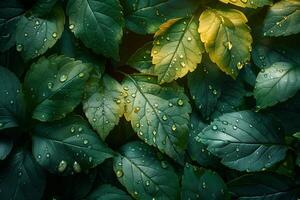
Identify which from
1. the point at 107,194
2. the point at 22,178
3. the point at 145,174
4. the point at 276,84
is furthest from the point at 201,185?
the point at 22,178

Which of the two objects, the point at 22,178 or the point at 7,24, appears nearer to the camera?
the point at 22,178

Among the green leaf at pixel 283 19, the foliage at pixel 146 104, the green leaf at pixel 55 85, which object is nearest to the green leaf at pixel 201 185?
the foliage at pixel 146 104

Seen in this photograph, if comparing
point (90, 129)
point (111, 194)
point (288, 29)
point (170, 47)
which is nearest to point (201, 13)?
point (170, 47)

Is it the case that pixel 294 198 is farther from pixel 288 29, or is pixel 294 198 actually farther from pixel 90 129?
pixel 90 129

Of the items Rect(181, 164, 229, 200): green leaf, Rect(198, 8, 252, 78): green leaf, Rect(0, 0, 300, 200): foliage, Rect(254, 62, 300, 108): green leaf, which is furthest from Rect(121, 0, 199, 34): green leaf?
Rect(181, 164, 229, 200): green leaf

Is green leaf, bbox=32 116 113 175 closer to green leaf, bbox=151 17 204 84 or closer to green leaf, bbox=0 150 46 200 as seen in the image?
green leaf, bbox=0 150 46 200

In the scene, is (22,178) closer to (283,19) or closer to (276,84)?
(276,84)
